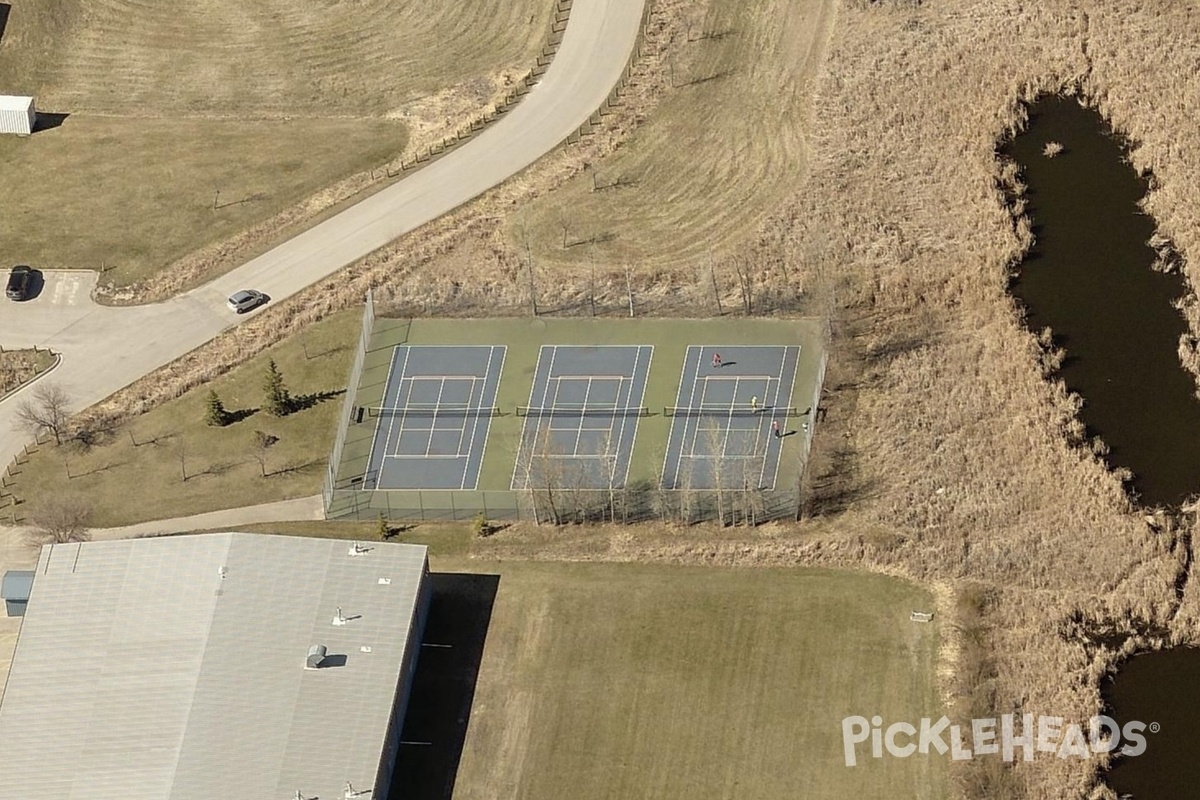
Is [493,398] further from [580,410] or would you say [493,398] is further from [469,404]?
[580,410]


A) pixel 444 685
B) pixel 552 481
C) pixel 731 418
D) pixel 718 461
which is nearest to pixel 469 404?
pixel 552 481

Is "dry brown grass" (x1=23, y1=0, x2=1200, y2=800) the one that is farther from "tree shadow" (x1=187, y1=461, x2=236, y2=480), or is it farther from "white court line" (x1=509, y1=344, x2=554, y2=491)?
"tree shadow" (x1=187, y1=461, x2=236, y2=480)

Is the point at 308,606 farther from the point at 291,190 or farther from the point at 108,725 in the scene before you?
the point at 291,190

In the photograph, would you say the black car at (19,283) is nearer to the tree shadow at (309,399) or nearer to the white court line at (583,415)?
the tree shadow at (309,399)

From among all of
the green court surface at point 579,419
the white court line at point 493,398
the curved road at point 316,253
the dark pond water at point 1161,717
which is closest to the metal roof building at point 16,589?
the curved road at point 316,253

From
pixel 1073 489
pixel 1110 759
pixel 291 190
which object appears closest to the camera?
pixel 1110 759

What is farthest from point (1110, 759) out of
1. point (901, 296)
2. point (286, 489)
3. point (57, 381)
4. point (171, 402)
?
point (57, 381)

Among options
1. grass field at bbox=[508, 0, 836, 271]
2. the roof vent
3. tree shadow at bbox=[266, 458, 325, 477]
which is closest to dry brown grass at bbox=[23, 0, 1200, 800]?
grass field at bbox=[508, 0, 836, 271]
